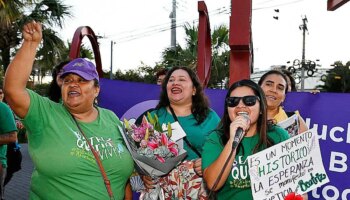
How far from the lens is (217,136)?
255 centimetres

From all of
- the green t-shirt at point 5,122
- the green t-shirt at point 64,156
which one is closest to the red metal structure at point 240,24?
the green t-shirt at point 64,156

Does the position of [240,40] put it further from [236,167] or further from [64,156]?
[64,156]

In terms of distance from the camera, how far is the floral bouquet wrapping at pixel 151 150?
2.73 metres

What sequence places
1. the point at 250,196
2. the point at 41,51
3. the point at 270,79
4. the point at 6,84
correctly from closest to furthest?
1. the point at 6,84
2. the point at 250,196
3. the point at 270,79
4. the point at 41,51

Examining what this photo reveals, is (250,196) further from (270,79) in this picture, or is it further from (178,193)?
(270,79)

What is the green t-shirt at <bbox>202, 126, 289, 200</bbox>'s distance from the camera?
2.47m

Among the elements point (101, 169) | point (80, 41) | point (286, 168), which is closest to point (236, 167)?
point (286, 168)

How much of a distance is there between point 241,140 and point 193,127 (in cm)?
94

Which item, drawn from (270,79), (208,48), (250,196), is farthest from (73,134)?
(208,48)

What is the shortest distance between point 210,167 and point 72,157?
2.56 ft

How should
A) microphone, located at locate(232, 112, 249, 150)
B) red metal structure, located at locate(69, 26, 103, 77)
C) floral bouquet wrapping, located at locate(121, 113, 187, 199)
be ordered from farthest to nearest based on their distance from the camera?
1. red metal structure, located at locate(69, 26, 103, 77)
2. floral bouquet wrapping, located at locate(121, 113, 187, 199)
3. microphone, located at locate(232, 112, 249, 150)

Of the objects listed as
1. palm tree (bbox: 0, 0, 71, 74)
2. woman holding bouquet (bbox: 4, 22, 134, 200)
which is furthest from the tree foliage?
woman holding bouquet (bbox: 4, 22, 134, 200)

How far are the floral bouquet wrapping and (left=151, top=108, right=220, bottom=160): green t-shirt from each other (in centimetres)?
43

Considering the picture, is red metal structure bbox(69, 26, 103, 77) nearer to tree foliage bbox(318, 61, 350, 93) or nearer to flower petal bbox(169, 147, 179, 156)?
flower petal bbox(169, 147, 179, 156)
